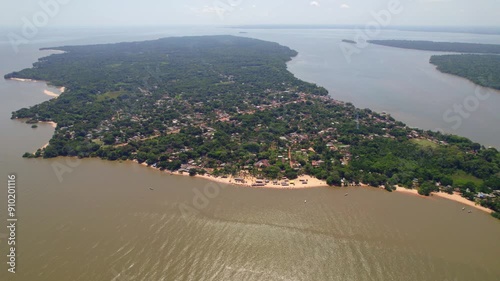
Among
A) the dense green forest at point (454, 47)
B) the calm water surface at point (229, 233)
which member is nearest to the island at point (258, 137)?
the calm water surface at point (229, 233)

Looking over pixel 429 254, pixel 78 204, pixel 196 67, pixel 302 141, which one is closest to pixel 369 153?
pixel 302 141

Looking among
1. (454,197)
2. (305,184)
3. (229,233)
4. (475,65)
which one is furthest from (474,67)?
(229,233)

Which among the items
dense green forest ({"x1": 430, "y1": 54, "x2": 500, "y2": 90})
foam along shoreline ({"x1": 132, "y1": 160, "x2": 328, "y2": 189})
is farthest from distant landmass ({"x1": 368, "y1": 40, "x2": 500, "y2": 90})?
foam along shoreline ({"x1": 132, "y1": 160, "x2": 328, "y2": 189})

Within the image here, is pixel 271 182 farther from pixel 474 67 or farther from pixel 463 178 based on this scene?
pixel 474 67

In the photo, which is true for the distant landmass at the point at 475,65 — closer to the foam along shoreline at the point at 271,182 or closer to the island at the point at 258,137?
the island at the point at 258,137

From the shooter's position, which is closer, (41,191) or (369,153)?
(41,191)

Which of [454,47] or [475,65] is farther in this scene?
[454,47]

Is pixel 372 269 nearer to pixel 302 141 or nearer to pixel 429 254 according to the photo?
pixel 429 254
